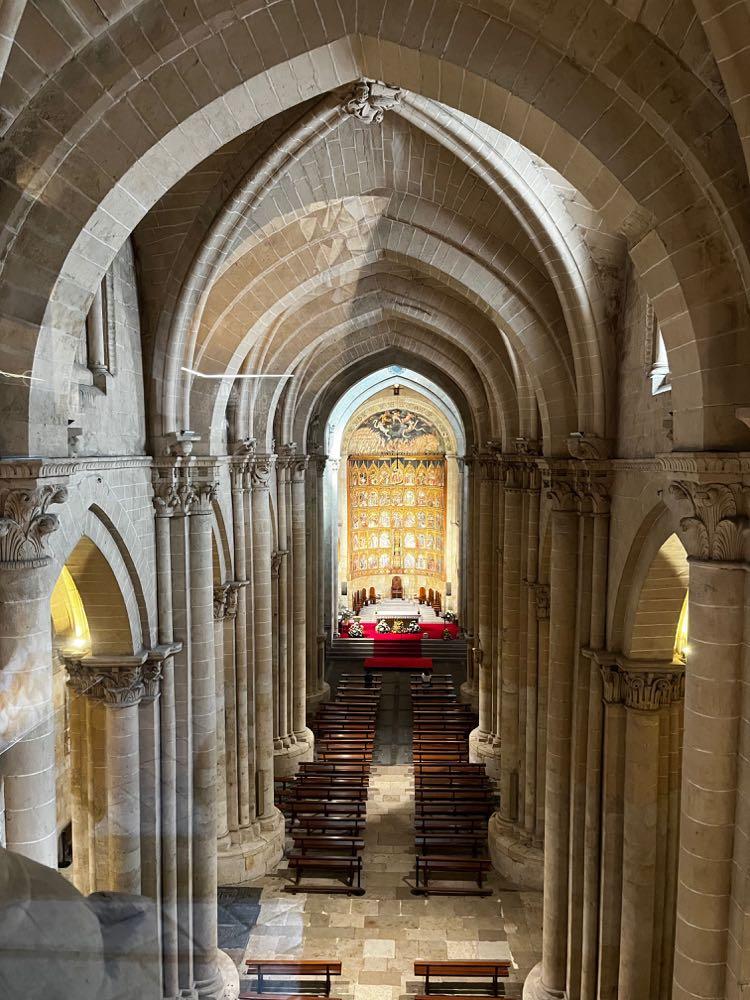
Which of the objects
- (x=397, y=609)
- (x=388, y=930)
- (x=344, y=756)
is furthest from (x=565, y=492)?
(x=397, y=609)

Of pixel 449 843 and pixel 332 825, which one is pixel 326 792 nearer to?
pixel 332 825

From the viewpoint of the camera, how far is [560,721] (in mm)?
11227

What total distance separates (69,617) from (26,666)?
3552mm

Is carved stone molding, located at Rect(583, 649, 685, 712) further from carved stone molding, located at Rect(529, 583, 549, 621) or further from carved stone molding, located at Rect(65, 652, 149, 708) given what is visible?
carved stone molding, located at Rect(65, 652, 149, 708)

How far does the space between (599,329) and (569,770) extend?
6175 mm

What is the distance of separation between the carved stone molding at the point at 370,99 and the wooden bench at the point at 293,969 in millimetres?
11829

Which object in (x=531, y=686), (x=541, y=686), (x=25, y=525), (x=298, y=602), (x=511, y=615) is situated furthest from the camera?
(x=298, y=602)

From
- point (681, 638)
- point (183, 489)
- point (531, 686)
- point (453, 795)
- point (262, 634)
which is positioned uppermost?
point (183, 489)

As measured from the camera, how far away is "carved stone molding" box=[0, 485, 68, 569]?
650 cm

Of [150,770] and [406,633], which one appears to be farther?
[406,633]

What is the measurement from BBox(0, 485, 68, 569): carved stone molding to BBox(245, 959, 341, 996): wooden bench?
8555 millimetres

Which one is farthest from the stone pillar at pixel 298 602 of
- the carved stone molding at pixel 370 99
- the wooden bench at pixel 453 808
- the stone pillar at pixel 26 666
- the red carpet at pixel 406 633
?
the stone pillar at pixel 26 666

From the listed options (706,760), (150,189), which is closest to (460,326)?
(150,189)

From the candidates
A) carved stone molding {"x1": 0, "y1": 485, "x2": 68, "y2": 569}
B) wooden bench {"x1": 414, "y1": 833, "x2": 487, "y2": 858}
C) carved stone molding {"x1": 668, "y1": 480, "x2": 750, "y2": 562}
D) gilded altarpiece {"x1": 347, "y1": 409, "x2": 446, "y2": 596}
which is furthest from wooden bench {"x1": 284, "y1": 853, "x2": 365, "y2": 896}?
gilded altarpiece {"x1": 347, "y1": 409, "x2": 446, "y2": 596}
